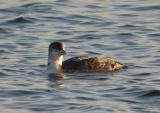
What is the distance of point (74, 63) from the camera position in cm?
2323

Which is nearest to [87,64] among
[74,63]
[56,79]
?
[74,63]

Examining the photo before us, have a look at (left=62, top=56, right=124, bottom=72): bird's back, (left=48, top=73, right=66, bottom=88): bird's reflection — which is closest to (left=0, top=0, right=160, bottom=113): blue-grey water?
(left=48, top=73, right=66, bottom=88): bird's reflection

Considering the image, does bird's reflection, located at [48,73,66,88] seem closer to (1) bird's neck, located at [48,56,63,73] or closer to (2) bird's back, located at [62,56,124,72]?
(1) bird's neck, located at [48,56,63,73]

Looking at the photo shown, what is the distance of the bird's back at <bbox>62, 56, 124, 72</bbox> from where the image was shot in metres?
23.1

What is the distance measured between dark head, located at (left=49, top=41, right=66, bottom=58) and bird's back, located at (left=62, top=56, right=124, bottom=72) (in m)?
0.28

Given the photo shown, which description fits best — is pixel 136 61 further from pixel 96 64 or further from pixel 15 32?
pixel 15 32

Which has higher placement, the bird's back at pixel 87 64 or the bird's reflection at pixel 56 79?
the bird's back at pixel 87 64

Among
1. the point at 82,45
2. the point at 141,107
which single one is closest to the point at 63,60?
the point at 82,45

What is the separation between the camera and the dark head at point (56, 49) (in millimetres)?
23453

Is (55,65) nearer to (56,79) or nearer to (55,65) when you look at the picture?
(55,65)

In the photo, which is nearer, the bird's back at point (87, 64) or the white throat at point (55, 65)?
the bird's back at point (87, 64)

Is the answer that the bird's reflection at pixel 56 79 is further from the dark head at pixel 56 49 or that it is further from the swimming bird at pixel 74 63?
the dark head at pixel 56 49

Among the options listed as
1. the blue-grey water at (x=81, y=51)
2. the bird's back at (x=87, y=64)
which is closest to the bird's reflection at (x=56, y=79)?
the blue-grey water at (x=81, y=51)

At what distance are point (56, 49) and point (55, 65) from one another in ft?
1.44
